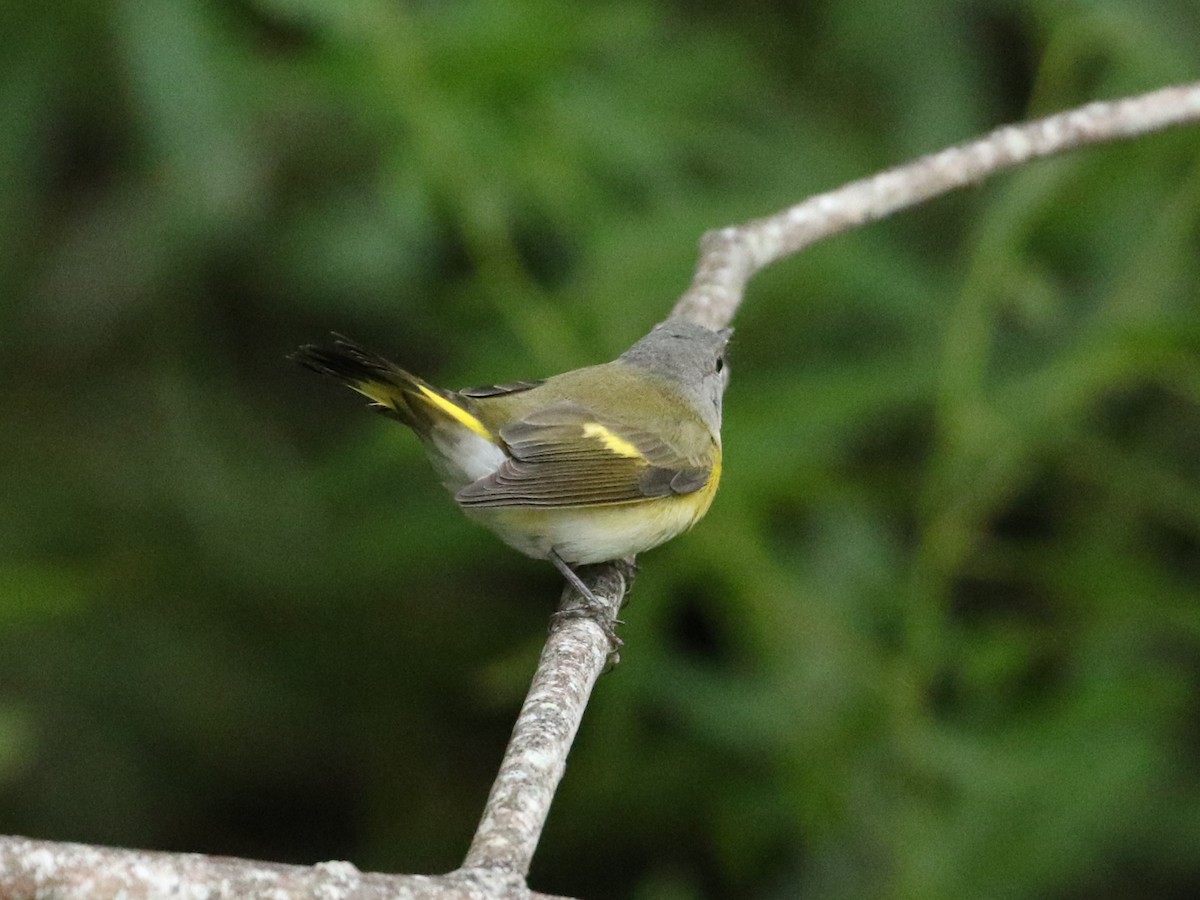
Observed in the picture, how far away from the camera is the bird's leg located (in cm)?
250

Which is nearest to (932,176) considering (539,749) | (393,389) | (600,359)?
(600,359)

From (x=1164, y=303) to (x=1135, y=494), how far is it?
514 mm

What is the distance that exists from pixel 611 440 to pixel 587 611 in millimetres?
581

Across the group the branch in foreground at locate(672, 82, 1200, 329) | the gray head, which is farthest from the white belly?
the branch in foreground at locate(672, 82, 1200, 329)

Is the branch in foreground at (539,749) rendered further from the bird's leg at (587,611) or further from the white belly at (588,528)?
the white belly at (588,528)

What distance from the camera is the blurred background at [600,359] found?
3.35 meters

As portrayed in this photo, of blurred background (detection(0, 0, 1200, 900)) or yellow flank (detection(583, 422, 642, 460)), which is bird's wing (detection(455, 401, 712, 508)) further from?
blurred background (detection(0, 0, 1200, 900))

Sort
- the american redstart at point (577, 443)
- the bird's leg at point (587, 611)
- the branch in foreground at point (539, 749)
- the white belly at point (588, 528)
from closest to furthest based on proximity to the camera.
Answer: the branch in foreground at point (539, 749), the bird's leg at point (587, 611), the american redstart at point (577, 443), the white belly at point (588, 528)

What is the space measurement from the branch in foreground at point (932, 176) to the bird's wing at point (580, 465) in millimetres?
351

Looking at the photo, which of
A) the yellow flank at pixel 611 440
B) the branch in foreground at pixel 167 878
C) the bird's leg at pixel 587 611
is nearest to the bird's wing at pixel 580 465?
the yellow flank at pixel 611 440

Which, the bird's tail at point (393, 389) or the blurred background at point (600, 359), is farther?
the blurred background at point (600, 359)

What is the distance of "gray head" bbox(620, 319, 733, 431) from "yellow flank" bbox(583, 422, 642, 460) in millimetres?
221

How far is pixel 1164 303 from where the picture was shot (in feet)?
12.2

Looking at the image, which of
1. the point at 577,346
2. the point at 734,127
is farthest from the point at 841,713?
the point at 734,127
